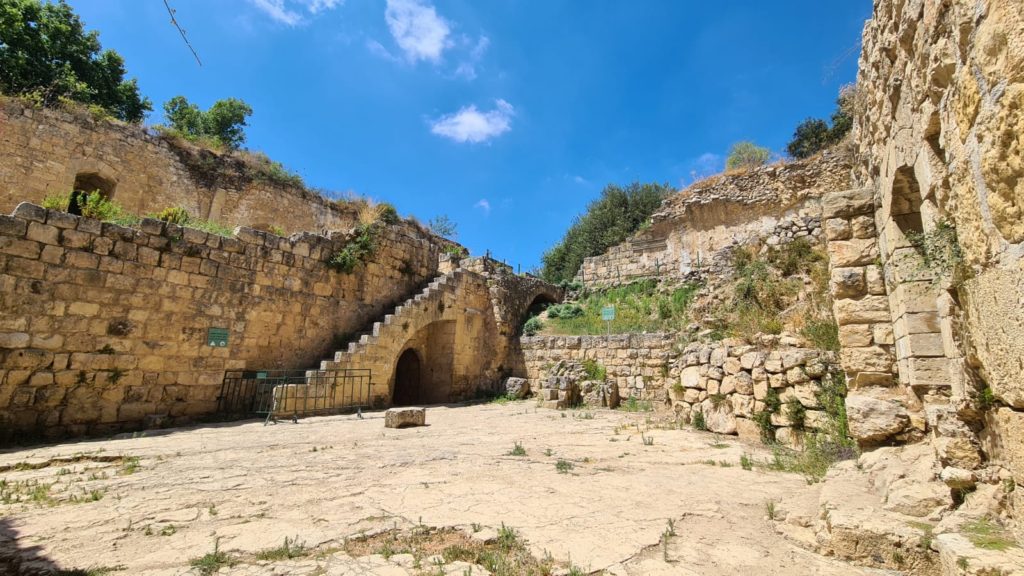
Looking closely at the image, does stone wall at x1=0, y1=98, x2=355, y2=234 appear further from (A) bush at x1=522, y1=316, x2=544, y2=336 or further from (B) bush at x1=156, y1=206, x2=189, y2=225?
(A) bush at x1=522, y1=316, x2=544, y2=336

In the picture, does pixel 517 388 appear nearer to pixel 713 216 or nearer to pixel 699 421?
pixel 699 421

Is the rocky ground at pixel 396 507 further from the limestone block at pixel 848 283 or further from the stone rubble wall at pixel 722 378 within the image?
the limestone block at pixel 848 283

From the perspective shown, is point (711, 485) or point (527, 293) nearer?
point (711, 485)

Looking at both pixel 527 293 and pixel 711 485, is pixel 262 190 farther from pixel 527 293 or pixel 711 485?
pixel 711 485

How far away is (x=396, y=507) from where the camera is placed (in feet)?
10.5

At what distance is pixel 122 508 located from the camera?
3.20 m

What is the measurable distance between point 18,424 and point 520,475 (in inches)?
278

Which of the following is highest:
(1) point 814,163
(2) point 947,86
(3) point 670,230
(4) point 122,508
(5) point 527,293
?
(1) point 814,163

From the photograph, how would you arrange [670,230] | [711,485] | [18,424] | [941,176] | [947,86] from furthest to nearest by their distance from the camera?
[670,230] → [18,424] → [711,485] → [941,176] → [947,86]

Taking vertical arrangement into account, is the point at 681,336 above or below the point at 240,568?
above

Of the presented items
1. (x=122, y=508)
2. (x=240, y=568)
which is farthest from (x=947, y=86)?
(x=122, y=508)

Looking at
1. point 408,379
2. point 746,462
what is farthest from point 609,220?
point 746,462

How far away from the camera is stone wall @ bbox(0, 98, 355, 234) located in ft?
37.9

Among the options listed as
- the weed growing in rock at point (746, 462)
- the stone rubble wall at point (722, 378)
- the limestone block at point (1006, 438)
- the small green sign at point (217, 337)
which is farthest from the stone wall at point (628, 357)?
the small green sign at point (217, 337)
